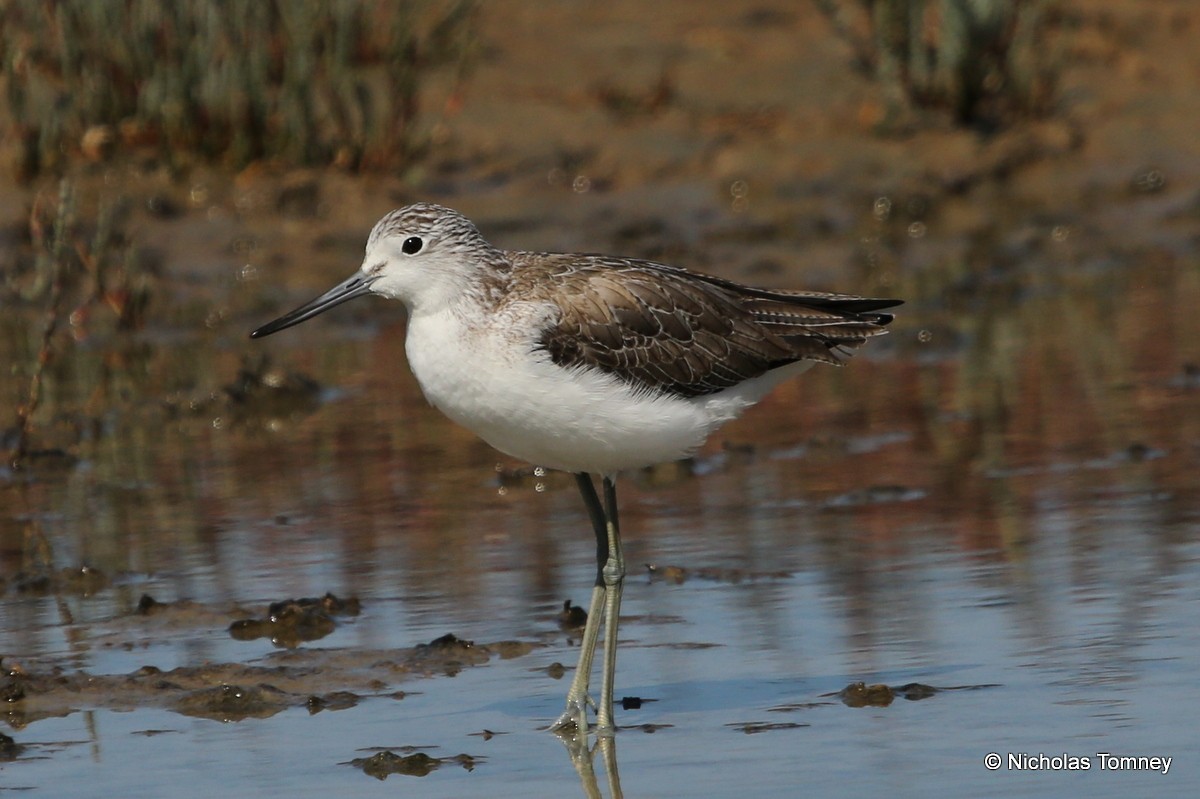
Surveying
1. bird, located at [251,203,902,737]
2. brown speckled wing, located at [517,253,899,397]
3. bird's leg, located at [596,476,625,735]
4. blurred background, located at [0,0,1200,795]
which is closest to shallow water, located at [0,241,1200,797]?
blurred background, located at [0,0,1200,795]

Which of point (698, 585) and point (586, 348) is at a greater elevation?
point (586, 348)

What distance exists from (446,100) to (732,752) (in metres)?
9.59

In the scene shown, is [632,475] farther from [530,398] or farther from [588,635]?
[530,398]

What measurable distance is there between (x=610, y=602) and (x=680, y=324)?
962 mm

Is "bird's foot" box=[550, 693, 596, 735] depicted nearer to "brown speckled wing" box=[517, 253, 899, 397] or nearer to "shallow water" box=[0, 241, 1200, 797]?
"shallow water" box=[0, 241, 1200, 797]

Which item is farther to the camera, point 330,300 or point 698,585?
point 698,585

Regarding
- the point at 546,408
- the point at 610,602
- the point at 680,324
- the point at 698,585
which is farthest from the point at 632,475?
the point at 546,408

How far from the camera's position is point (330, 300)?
691cm

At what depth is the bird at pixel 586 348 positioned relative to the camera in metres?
6.34

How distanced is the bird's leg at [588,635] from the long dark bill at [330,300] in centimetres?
96

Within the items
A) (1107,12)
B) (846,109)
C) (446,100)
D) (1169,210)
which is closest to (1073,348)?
(1169,210)

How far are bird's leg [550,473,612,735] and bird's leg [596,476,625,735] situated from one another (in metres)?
0.03

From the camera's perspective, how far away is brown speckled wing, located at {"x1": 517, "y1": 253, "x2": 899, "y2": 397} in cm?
664

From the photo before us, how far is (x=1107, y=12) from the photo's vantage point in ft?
54.7
